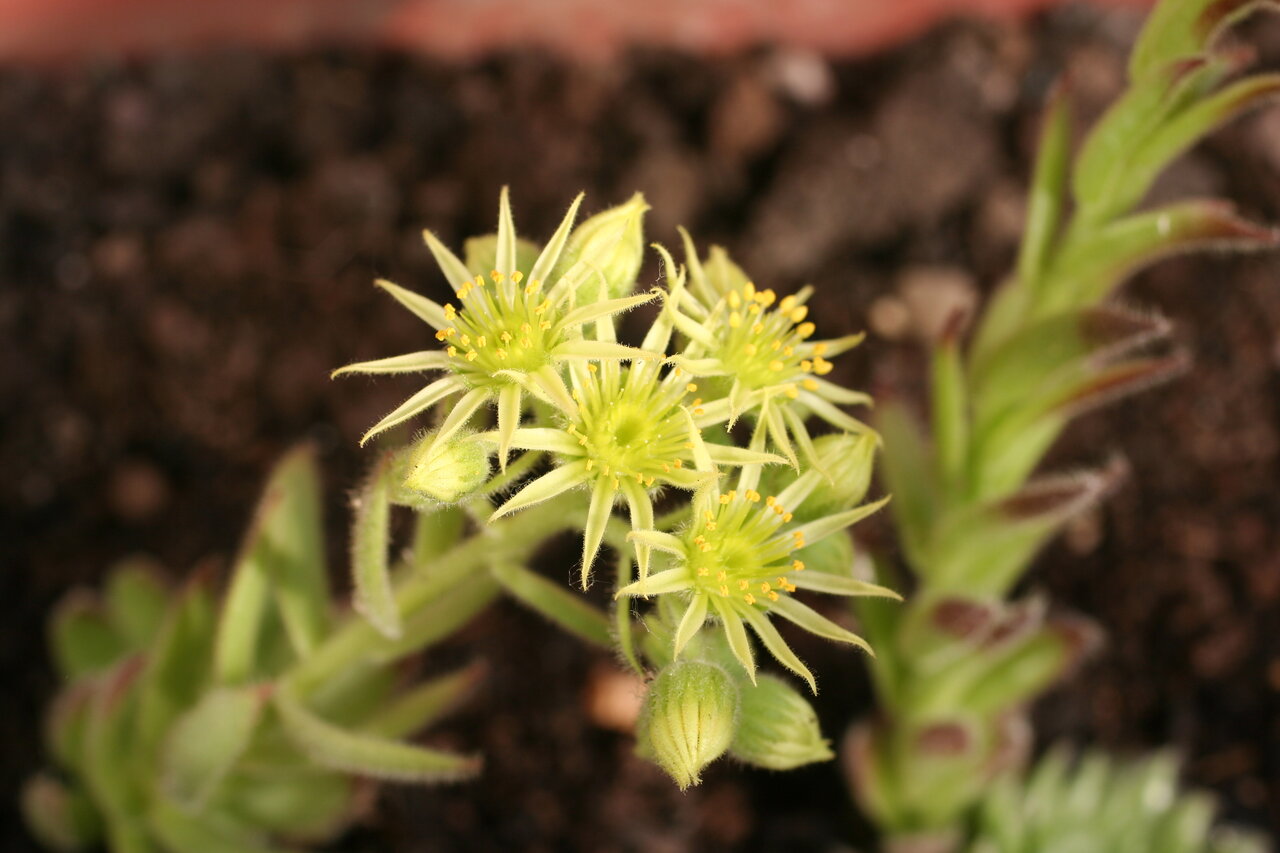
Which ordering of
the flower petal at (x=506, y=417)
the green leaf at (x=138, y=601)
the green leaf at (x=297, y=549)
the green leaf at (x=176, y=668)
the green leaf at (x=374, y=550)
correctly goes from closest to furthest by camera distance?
1. the flower petal at (x=506, y=417)
2. the green leaf at (x=374, y=550)
3. the green leaf at (x=297, y=549)
4. the green leaf at (x=176, y=668)
5. the green leaf at (x=138, y=601)

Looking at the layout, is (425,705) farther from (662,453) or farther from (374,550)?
(662,453)

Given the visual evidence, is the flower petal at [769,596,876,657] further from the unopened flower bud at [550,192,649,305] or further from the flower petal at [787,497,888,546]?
the unopened flower bud at [550,192,649,305]

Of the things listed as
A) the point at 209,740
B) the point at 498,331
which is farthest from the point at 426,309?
the point at 209,740

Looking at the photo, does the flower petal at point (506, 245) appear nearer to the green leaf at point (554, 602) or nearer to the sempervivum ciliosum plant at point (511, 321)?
the sempervivum ciliosum plant at point (511, 321)

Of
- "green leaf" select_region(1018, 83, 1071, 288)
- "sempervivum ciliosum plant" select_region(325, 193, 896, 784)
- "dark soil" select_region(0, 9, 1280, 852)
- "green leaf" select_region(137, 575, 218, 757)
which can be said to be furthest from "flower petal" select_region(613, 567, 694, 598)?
Result: "dark soil" select_region(0, 9, 1280, 852)

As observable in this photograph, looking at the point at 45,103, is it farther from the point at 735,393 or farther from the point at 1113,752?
the point at 1113,752

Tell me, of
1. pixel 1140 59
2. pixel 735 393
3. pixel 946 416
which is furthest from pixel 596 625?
pixel 1140 59

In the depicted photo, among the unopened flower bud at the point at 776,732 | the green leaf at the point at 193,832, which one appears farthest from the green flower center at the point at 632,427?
the green leaf at the point at 193,832
